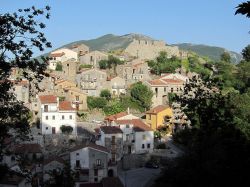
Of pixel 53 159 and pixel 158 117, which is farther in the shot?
pixel 158 117

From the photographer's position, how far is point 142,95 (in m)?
60.8

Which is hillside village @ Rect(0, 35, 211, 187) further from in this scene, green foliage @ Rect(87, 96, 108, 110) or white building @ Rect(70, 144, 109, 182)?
green foliage @ Rect(87, 96, 108, 110)

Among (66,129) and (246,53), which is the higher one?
(246,53)

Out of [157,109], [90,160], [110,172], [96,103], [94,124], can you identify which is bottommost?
[110,172]

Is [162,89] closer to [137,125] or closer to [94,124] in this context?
[94,124]

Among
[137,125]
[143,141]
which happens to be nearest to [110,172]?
[143,141]

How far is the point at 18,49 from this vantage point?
1339 centimetres

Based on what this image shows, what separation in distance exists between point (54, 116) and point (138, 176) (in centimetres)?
1307

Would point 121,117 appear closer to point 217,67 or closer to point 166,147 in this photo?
point 166,147

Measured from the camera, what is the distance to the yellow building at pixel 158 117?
5597cm

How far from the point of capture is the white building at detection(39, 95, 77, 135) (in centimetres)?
5088

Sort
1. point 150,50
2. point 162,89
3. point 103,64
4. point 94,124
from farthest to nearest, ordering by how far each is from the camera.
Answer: point 150,50
point 103,64
point 162,89
point 94,124

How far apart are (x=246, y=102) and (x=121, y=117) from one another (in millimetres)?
15576

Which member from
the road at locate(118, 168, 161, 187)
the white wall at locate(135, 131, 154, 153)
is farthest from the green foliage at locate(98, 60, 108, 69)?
the road at locate(118, 168, 161, 187)
